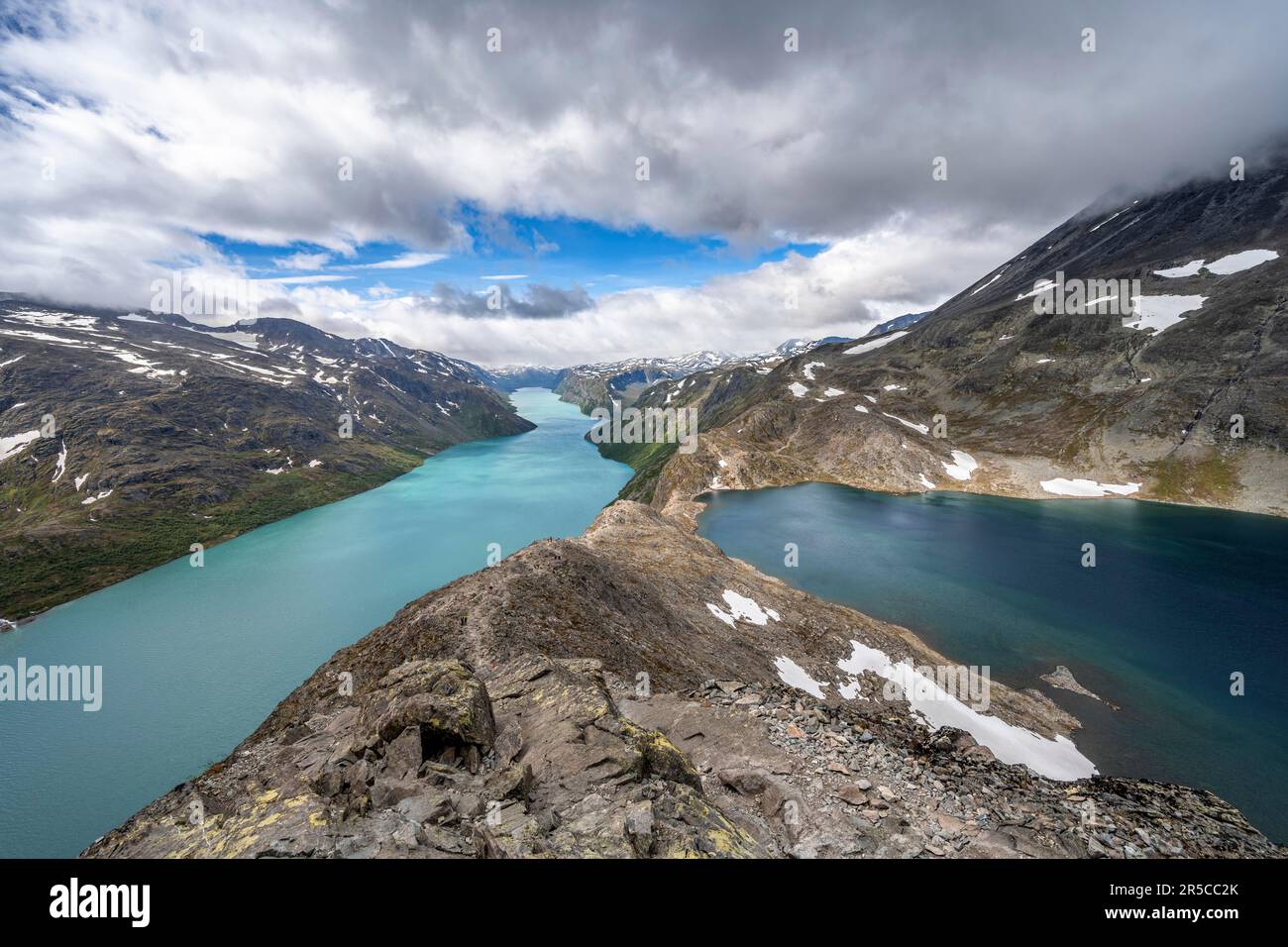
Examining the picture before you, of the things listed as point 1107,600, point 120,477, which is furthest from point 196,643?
point 1107,600

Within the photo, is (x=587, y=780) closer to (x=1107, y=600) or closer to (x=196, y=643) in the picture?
(x=1107, y=600)

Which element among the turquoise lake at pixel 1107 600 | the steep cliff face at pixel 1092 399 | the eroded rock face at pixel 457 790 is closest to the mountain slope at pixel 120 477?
the eroded rock face at pixel 457 790

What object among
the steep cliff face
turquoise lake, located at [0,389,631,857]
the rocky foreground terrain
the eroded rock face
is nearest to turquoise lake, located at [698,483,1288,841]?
the steep cliff face

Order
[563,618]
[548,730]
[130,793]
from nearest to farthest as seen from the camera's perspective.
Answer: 1. [548,730]
2. [563,618]
3. [130,793]

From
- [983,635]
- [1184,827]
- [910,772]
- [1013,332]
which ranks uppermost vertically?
[1013,332]

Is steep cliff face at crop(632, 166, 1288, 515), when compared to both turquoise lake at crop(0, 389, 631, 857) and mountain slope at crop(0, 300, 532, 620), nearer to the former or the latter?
turquoise lake at crop(0, 389, 631, 857)
